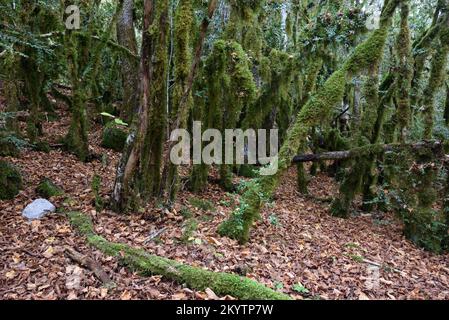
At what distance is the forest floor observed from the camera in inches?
151

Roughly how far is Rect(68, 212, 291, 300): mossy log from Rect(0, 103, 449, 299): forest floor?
0.34 ft

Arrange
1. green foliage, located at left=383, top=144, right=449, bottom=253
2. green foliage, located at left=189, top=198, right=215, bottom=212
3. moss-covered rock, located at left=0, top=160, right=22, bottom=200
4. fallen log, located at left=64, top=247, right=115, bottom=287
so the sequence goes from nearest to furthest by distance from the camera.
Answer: fallen log, located at left=64, top=247, right=115, bottom=287
moss-covered rock, located at left=0, top=160, right=22, bottom=200
green foliage, located at left=189, top=198, right=215, bottom=212
green foliage, located at left=383, top=144, right=449, bottom=253

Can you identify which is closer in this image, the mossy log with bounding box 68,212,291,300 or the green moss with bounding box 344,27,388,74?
the mossy log with bounding box 68,212,291,300

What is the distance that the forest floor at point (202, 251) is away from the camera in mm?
3846

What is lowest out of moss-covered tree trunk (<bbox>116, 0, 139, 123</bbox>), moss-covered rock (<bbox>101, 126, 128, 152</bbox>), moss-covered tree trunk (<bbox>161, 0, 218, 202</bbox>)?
moss-covered rock (<bbox>101, 126, 128, 152</bbox>)

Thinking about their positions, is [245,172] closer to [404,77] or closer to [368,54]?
[404,77]

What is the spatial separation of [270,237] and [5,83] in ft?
21.2

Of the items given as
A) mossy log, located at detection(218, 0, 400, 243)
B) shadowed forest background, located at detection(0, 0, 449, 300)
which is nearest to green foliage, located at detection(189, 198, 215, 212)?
shadowed forest background, located at detection(0, 0, 449, 300)

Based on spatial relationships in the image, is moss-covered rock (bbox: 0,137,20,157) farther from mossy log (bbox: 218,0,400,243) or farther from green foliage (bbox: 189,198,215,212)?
mossy log (bbox: 218,0,400,243)

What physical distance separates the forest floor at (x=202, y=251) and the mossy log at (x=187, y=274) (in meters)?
0.10

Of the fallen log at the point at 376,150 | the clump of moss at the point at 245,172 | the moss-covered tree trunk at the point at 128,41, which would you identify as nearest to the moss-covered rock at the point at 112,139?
the moss-covered tree trunk at the point at 128,41

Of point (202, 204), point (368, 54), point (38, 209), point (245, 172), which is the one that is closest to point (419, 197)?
point (368, 54)

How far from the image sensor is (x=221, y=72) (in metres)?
7.12
